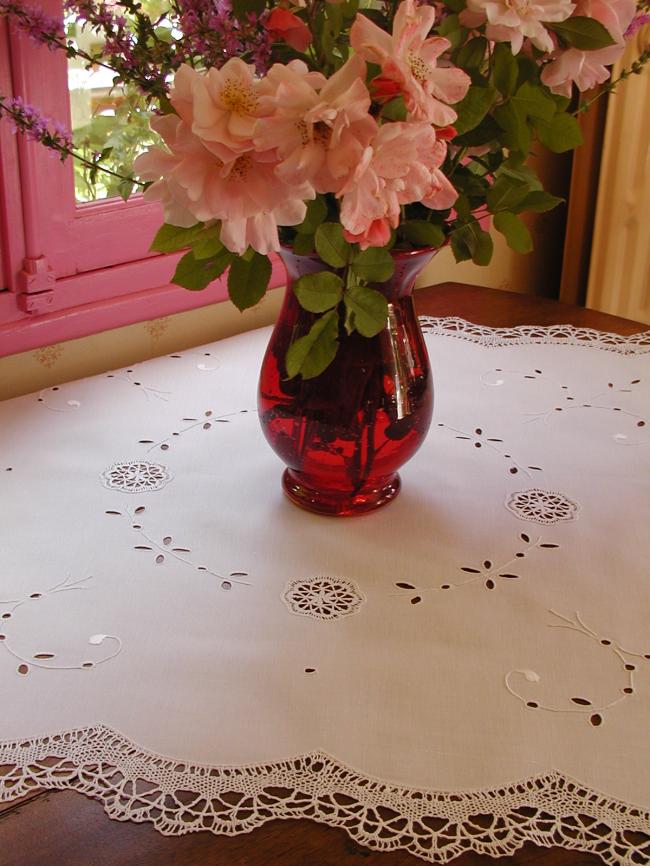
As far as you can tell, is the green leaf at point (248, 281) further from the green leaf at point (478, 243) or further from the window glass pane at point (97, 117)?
the window glass pane at point (97, 117)

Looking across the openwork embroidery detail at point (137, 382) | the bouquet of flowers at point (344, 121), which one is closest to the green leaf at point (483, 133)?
the bouquet of flowers at point (344, 121)

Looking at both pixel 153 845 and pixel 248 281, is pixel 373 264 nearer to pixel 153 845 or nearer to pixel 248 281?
pixel 248 281

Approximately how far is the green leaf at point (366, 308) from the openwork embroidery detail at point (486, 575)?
237mm

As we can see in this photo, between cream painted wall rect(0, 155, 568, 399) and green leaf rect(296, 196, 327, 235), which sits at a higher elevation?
green leaf rect(296, 196, 327, 235)

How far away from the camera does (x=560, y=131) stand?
0.93 m

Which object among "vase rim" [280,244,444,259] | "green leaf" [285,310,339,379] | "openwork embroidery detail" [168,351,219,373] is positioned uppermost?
"vase rim" [280,244,444,259]

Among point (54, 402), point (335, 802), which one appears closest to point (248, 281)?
point (335, 802)

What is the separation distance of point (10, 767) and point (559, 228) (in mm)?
1873

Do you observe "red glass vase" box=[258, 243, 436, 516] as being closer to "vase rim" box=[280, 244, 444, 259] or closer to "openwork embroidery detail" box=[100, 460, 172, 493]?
"vase rim" box=[280, 244, 444, 259]

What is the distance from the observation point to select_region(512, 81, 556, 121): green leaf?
2.92ft

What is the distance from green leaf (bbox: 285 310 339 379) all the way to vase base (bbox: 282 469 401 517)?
7.5 inches

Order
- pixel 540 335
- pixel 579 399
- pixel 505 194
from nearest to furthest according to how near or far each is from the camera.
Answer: pixel 505 194
pixel 579 399
pixel 540 335

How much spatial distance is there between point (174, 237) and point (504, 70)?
30 centimetres

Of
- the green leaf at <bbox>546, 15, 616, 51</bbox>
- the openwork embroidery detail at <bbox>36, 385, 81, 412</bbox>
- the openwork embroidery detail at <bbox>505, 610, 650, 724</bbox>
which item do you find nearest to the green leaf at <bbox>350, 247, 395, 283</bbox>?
the green leaf at <bbox>546, 15, 616, 51</bbox>
